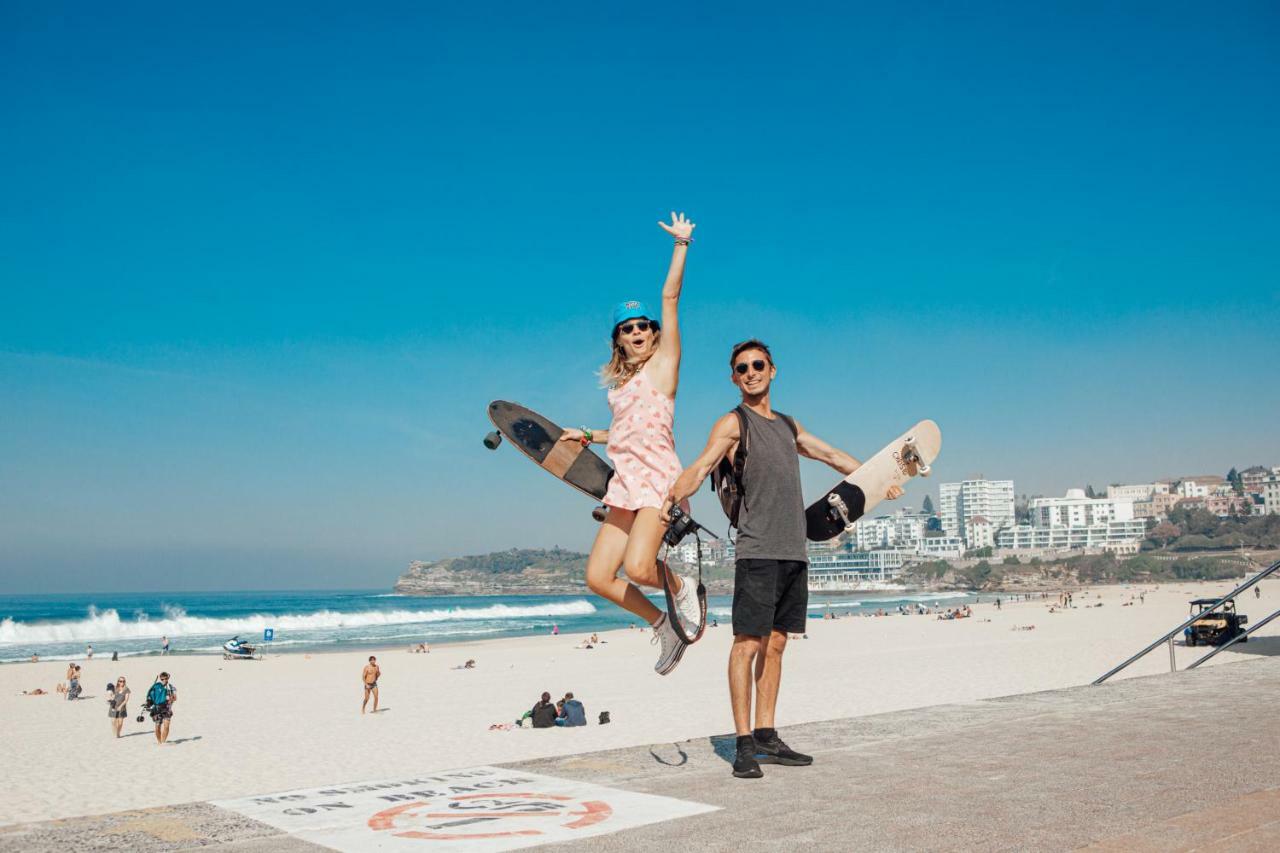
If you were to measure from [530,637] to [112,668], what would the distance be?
25194 mm

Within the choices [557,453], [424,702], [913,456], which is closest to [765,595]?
[913,456]

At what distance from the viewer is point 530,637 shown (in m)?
61.2

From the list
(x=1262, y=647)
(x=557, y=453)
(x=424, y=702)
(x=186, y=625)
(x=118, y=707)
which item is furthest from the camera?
(x=186, y=625)

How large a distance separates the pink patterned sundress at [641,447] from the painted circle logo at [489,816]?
1.84 m

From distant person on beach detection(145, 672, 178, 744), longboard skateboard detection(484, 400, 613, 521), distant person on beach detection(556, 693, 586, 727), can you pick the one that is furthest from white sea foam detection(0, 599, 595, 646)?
longboard skateboard detection(484, 400, 613, 521)

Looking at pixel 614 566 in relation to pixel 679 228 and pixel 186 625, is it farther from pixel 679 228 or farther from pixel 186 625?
pixel 186 625

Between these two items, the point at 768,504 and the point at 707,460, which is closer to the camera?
the point at 707,460

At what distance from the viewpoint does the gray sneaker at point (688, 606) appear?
5605 mm

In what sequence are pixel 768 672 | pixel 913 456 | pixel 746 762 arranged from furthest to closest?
pixel 913 456
pixel 768 672
pixel 746 762

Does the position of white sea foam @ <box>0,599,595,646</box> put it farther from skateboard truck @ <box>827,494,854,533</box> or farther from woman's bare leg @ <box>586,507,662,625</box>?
skateboard truck @ <box>827,494,854,533</box>

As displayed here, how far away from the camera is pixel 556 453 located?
6.45 metres

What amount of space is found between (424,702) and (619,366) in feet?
72.3

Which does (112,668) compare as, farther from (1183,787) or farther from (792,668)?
(1183,787)

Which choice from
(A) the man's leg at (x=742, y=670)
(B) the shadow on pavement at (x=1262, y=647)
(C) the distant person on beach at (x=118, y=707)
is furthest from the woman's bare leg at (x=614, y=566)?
(C) the distant person on beach at (x=118, y=707)
